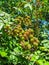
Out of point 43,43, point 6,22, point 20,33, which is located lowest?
point 43,43

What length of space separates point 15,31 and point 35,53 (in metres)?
0.31

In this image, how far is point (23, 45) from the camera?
2.22m

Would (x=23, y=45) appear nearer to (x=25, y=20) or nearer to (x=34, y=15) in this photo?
(x=25, y=20)

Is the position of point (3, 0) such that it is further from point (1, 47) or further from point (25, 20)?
point (1, 47)

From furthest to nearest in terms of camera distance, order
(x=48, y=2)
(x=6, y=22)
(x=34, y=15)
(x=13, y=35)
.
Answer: (x=48, y=2) < (x=34, y=15) < (x=13, y=35) < (x=6, y=22)

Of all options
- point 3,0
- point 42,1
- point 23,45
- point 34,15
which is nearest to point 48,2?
point 42,1

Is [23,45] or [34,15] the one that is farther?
[34,15]

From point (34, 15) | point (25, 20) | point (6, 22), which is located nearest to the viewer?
point (6, 22)

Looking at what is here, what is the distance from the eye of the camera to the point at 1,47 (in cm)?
222

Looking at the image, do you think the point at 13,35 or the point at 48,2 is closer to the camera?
the point at 13,35

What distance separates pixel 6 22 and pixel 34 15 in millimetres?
850

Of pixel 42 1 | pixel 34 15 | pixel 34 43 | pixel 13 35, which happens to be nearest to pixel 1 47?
pixel 13 35

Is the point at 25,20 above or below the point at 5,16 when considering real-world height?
below

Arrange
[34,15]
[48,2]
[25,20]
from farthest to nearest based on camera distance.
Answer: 1. [48,2]
2. [34,15]
3. [25,20]
